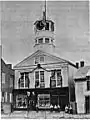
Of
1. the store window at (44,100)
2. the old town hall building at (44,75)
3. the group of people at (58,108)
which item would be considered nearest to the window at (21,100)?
the old town hall building at (44,75)

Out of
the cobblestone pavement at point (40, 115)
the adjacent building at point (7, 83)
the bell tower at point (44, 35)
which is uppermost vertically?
the bell tower at point (44, 35)

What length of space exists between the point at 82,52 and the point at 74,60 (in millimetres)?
101

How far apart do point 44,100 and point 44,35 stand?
0.60 metres

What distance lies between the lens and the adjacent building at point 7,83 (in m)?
2.30

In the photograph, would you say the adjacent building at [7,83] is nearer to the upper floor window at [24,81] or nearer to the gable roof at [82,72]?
the upper floor window at [24,81]

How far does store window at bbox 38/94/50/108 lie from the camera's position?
221cm

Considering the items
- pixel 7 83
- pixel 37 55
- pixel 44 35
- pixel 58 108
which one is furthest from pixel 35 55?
pixel 58 108

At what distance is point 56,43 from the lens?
227cm

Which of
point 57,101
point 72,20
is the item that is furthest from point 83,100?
point 72,20

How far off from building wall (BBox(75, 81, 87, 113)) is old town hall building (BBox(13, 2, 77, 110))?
49 mm

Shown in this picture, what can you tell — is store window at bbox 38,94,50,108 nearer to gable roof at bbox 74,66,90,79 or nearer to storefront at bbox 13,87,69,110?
storefront at bbox 13,87,69,110

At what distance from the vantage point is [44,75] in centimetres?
226

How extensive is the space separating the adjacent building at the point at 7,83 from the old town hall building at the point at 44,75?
0.04 m

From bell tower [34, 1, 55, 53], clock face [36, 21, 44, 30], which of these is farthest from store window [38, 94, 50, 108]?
clock face [36, 21, 44, 30]
